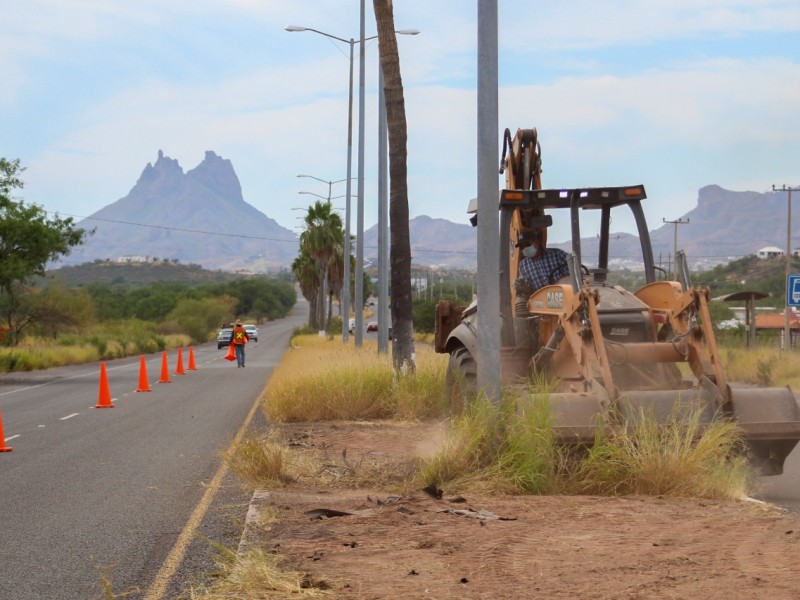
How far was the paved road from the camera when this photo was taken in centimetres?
832

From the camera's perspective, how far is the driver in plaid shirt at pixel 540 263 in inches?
547

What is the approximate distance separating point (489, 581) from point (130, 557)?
3214 mm

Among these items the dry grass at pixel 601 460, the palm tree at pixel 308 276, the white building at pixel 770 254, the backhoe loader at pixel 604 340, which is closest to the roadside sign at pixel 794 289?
the backhoe loader at pixel 604 340

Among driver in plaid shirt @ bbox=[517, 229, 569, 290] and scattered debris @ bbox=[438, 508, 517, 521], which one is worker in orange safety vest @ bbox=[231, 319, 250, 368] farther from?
scattered debris @ bbox=[438, 508, 517, 521]

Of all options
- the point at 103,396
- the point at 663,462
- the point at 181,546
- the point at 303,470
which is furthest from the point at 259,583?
the point at 103,396

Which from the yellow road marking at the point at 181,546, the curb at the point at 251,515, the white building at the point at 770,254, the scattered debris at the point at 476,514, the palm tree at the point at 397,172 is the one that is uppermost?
the white building at the point at 770,254

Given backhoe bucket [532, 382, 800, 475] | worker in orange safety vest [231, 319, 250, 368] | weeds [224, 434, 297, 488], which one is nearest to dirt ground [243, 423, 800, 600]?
weeds [224, 434, 297, 488]

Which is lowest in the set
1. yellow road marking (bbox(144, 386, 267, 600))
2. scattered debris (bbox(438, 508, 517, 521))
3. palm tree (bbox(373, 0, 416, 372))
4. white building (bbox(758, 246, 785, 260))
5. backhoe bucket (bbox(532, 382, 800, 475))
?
yellow road marking (bbox(144, 386, 267, 600))

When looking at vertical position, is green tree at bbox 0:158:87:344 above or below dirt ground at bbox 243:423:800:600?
above

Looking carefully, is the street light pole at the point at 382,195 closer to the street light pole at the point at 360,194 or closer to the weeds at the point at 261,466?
the street light pole at the point at 360,194

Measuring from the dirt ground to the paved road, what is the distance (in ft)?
2.91

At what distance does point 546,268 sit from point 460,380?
1.73 metres

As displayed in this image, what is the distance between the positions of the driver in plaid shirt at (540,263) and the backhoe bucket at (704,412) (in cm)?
305

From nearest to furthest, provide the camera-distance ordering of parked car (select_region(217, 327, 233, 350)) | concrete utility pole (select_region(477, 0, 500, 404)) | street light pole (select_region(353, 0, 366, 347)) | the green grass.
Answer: concrete utility pole (select_region(477, 0, 500, 404)) < street light pole (select_region(353, 0, 366, 347)) < the green grass < parked car (select_region(217, 327, 233, 350))
